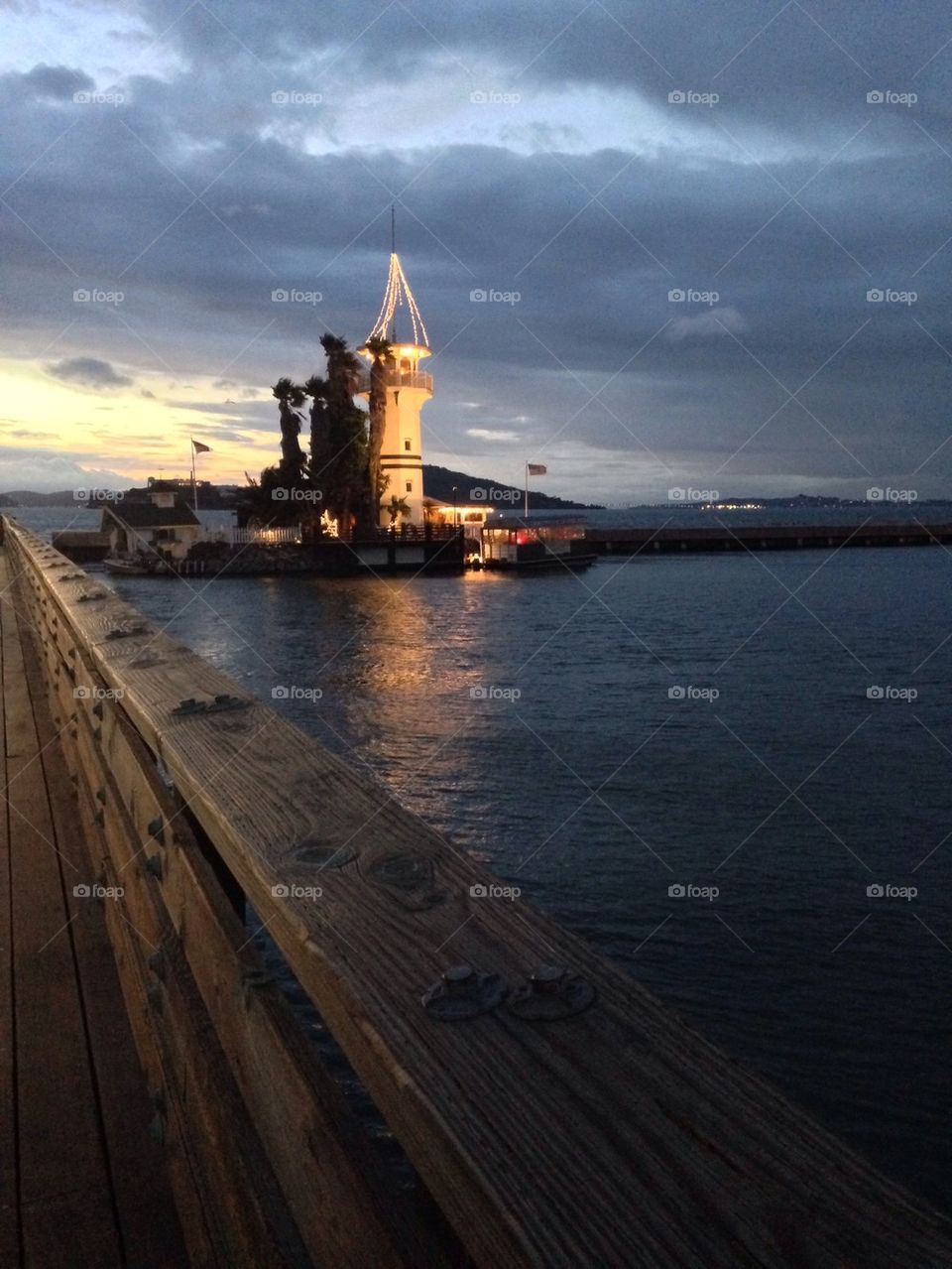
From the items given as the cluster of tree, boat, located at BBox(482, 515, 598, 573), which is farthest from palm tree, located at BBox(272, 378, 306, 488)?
boat, located at BBox(482, 515, 598, 573)

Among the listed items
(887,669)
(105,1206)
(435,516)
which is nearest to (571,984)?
(105,1206)

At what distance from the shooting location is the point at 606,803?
13969 millimetres

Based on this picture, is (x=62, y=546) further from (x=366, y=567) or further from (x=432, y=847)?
(x=432, y=847)

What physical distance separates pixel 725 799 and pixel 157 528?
57074mm

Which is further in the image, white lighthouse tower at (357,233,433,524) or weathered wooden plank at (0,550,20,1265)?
white lighthouse tower at (357,233,433,524)

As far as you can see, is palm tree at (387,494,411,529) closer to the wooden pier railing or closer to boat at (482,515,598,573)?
boat at (482,515,598,573)

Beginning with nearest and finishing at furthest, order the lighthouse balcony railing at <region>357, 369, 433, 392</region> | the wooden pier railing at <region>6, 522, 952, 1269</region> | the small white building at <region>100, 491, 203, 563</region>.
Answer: the wooden pier railing at <region>6, 522, 952, 1269</region>
the lighthouse balcony railing at <region>357, 369, 433, 392</region>
the small white building at <region>100, 491, 203, 563</region>

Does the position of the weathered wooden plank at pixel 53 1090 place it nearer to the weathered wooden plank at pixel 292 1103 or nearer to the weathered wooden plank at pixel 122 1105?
the weathered wooden plank at pixel 122 1105

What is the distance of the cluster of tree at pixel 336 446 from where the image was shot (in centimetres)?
6400

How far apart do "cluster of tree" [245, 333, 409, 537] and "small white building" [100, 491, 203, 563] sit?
572 centimetres

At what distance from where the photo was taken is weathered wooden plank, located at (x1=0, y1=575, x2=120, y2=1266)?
192 cm

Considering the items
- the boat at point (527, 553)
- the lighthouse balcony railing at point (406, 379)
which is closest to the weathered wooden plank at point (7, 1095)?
the lighthouse balcony railing at point (406, 379)

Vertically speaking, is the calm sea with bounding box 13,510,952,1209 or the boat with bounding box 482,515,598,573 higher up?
the boat with bounding box 482,515,598,573

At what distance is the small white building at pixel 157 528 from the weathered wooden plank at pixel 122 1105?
62814mm
